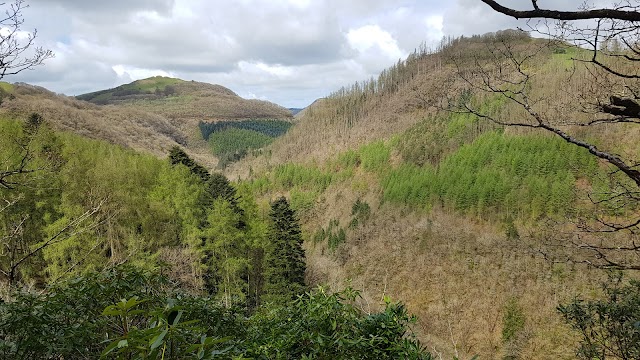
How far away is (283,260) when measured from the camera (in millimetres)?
26219

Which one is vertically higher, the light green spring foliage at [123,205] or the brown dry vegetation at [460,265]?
the light green spring foliage at [123,205]

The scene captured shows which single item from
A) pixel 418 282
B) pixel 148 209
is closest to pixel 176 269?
pixel 148 209

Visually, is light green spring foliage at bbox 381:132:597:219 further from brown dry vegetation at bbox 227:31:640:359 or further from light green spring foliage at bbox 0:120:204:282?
light green spring foliage at bbox 0:120:204:282

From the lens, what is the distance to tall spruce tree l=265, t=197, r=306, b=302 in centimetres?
2552

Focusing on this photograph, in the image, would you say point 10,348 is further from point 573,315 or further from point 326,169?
point 326,169

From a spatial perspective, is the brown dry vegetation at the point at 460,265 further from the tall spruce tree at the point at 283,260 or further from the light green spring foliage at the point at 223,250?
the light green spring foliage at the point at 223,250

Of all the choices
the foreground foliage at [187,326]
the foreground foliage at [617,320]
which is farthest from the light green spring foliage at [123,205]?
the foreground foliage at [617,320]

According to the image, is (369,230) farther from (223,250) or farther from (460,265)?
(223,250)

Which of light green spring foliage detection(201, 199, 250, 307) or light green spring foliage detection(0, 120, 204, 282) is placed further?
light green spring foliage detection(201, 199, 250, 307)

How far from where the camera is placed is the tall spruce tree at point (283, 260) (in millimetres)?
25516

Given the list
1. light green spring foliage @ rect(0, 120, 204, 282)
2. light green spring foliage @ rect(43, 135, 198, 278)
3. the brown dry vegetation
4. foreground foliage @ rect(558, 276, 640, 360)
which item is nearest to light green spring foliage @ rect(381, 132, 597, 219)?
the brown dry vegetation

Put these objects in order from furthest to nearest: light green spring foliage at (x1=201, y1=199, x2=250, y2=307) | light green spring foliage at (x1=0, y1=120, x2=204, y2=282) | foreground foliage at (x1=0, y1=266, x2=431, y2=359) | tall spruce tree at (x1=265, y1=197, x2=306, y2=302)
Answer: tall spruce tree at (x1=265, y1=197, x2=306, y2=302) < light green spring foliage at (x1=201, y1=199, x2=250, y2=307) < light green spring foliage at (x1=0, y1=120, x2=204, y2=282) < foreground foliage at (x1=0, y1=266, x2=431, y2=359)

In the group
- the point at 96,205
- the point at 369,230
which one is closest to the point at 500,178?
the point at 369,230

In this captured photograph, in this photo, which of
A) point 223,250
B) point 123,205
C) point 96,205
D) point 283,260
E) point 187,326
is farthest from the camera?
point 283,260
